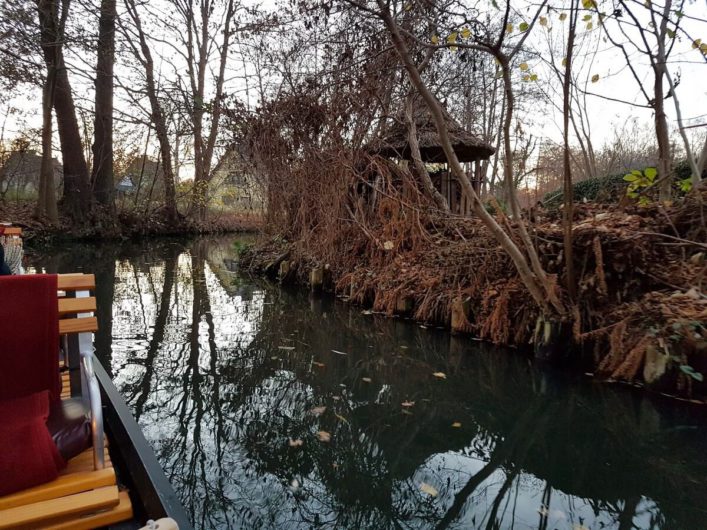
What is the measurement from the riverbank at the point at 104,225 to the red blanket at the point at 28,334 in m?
13.7

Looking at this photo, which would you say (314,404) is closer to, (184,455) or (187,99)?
(184,455)

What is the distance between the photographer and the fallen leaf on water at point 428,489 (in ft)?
10.2

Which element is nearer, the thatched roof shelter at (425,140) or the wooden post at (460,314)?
the wooden post at (460,314)

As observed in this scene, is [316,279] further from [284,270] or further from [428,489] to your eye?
[428,489]

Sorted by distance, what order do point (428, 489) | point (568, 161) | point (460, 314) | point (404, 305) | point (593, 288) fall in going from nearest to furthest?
point (428, 489)
point (568, 161)
point (593, 288)
point (460, 314)
point (404, 305)

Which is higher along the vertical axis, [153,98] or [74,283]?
[153,98]

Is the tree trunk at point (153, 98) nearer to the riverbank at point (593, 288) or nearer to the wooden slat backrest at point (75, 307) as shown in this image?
the riverbank at point (593, 288)

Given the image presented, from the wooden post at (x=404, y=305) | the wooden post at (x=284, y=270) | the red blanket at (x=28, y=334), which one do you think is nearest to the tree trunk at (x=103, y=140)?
the wooden post at (x=284, y=270)

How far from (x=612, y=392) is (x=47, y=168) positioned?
21.7m

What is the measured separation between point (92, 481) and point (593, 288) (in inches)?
225

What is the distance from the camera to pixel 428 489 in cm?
316

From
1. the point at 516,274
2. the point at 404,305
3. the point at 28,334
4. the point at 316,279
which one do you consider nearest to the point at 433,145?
the point at 316,279

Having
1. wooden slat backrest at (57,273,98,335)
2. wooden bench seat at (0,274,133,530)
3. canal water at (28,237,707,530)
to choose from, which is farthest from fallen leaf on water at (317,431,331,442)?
wooden slat backrest at (57,273,98,335)

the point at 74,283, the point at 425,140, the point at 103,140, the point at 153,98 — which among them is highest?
the point at 153,98
